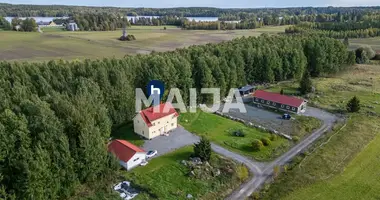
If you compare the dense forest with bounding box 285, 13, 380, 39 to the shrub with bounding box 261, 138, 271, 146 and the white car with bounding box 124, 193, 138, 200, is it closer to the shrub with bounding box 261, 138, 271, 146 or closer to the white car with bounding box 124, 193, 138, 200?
the shrub with bounding box 261, 138, 271, 146

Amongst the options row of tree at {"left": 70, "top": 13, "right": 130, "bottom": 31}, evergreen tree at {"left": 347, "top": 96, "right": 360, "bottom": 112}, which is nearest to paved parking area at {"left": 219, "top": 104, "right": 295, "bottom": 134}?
→ evergreen tree at {"left": 347, "top": 96, "right": 360, "bottom": 112}

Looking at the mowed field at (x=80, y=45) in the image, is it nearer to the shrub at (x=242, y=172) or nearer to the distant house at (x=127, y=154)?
the distant house at (x=127, y=154)

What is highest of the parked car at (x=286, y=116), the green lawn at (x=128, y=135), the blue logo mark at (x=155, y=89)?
the blue logo mark at (x=155, y=89)

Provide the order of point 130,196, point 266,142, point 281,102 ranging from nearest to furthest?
1. point 130,196
2. point 266,142
3. point 281,102

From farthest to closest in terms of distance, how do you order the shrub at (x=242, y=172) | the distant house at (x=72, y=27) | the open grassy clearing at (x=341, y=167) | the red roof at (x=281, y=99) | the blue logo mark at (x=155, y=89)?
1. the distant house at (x=72, y=27)
2. the red roof at (x=281, y=99)
3. the blue logo mark at (x=155, y=89)
4. the shrub at (x=242, y=172)
5. the open grassy clearing at (x=341, y=167)

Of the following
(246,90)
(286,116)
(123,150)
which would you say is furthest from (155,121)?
(246,90)

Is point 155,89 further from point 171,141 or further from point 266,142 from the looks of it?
point 266,142

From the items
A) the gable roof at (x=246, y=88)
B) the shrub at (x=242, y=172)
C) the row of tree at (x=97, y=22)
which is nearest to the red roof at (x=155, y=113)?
the shrub at (x=242, y=172)
